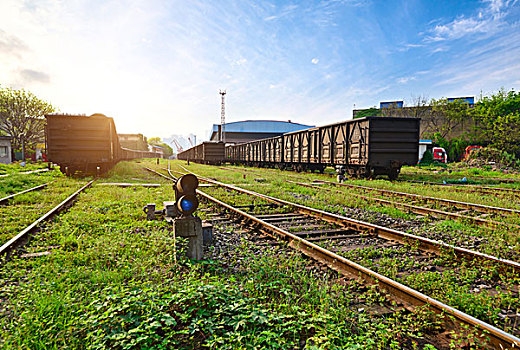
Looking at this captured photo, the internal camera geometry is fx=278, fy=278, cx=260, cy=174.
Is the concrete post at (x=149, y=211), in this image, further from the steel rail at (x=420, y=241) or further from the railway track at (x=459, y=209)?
the railway track at (x=459, y=209)

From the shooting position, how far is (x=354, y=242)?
4477mm

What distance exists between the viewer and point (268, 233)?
4926 millimetres

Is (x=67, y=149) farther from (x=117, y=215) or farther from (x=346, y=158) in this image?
(x=346, y=158)

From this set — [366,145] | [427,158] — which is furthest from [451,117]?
[366,145]

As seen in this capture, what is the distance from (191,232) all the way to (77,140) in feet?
45.9

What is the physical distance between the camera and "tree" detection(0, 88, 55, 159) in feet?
118

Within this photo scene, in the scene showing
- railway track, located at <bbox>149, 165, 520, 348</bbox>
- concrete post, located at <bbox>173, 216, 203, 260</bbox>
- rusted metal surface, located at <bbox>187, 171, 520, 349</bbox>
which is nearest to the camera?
rusted metal surface, located at <bbox>187, 171, 520, 349</bbox>

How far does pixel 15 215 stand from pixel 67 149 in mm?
9252

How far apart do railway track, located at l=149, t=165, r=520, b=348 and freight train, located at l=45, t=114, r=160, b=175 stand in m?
10.8

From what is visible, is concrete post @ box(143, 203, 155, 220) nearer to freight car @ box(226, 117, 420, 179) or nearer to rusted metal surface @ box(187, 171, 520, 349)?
rusted metal surface @ box(187, 171, 520, 349)

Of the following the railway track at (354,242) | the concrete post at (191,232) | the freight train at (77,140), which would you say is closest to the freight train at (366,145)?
the railway track at (354,242)

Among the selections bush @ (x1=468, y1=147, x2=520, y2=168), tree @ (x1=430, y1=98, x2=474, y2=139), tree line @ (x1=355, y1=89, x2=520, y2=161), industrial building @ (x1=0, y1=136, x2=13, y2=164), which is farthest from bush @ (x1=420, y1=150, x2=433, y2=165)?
industrial building @ (x1=0, y1=136, x2=13, y2=164)

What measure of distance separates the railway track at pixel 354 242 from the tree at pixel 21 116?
4216 centimetres

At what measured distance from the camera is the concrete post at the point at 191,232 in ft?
11.4
